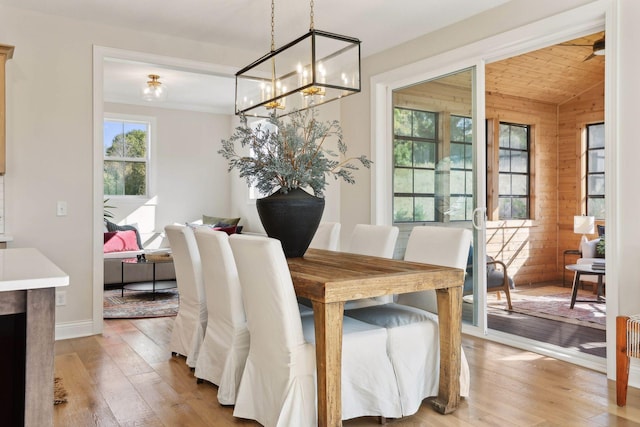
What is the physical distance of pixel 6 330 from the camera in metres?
1.72

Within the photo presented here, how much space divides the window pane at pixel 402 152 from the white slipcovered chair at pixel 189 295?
2.35 metres

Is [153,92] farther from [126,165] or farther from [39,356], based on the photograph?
[39,356]

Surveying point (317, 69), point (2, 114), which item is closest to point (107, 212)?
point (2, 114)

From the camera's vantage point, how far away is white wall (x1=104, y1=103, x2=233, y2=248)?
7.84 metres

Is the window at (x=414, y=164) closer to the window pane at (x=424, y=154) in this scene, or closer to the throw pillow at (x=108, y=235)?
the window pane at (x=424, y=154)

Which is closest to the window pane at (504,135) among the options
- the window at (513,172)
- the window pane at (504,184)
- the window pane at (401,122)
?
the window at (513,172)

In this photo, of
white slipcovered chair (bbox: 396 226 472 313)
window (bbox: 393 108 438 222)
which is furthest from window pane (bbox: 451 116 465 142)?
white slipcovered chair (bbox: 396 226 472 313)

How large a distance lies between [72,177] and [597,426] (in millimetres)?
3962

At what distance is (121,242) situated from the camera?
262 inches

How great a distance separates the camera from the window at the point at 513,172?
6.78 metres

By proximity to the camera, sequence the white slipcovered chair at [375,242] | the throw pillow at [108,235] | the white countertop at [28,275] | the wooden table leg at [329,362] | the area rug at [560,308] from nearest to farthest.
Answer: the white countertop at [28,275] < the wooden table leg at [329,362] < the white slipcovered chair at [375,242] < the area rug at [560,308] < the throw pillow at [108,235]

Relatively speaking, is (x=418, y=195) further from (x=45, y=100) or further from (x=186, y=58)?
(x=45, y=100)

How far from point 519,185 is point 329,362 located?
5595mm

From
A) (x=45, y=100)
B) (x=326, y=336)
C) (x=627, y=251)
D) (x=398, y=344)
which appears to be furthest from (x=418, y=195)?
(x=45, y=100)
